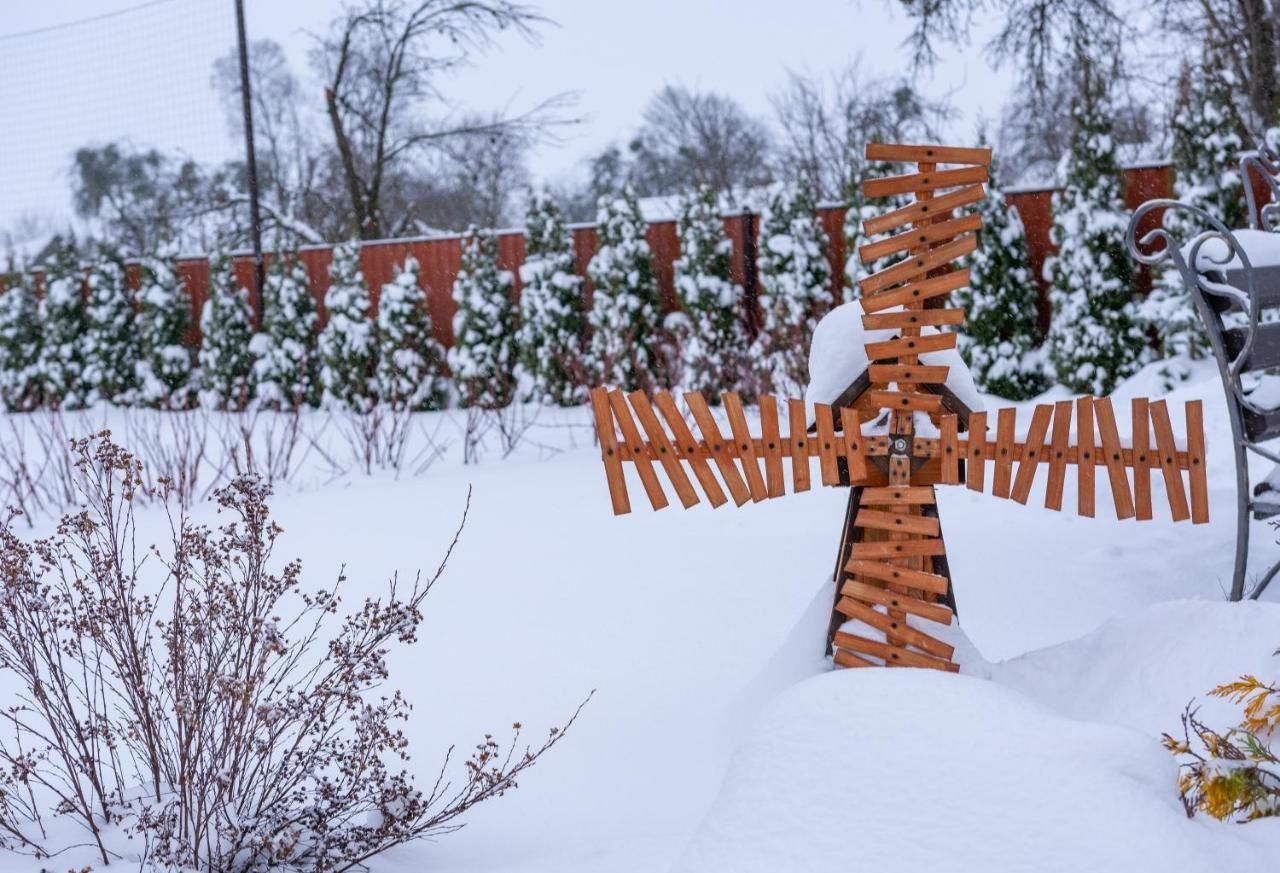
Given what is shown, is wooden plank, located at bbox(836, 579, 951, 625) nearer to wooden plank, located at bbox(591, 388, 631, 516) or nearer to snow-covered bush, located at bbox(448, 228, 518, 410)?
wooden plank, located at bbox(591, 388, 631, 516)

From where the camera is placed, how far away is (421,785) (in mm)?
2953

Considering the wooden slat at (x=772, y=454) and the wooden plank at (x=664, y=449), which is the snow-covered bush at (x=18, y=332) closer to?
the wooden plank at (x=664, y=449)

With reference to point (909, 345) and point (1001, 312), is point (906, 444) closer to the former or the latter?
point (909, 345)

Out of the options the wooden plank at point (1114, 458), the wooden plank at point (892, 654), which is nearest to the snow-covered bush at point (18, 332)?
the wooden plank at point (892, 654)

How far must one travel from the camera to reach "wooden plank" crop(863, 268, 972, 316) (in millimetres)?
2557

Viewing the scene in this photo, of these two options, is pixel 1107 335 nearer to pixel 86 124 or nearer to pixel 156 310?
pixel 156 310

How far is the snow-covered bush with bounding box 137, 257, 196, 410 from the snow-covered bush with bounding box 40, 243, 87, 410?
105 centimetres

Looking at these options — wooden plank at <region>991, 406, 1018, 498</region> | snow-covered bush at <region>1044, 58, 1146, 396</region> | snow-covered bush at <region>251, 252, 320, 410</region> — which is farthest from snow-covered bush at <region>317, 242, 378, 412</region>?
wooden plank at <region>991, 406, 1018, 498</region>

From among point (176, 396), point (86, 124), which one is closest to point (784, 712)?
point (176, 396)

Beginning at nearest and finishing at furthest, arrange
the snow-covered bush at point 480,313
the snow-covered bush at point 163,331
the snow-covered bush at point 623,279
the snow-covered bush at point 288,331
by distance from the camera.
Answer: the snow-covered bush at point 623,279, the snow-covered bush at point 480,313, the snow-covered bush at point 288,331, the snow-covered bush at point 163,331

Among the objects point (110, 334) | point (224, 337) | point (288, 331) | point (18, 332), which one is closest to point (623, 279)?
point (288, 331)

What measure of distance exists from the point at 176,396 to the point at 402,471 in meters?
6.78

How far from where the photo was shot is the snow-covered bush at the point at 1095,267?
330 inches

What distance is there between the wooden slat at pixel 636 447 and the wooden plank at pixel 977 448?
0.72m
